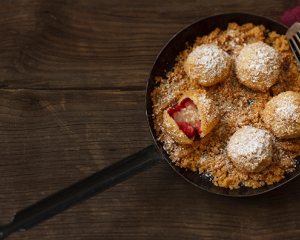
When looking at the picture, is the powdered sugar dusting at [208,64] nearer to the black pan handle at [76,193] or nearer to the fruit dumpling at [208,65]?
the fruit dumpling at [208,65]

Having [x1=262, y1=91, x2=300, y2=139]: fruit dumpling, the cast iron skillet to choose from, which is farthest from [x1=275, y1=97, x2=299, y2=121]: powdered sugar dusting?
the cast iron skillet

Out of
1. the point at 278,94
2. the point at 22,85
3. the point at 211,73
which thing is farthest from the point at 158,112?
the point at 22,85

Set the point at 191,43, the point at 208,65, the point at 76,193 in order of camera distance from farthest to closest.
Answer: the point at 191,43 < the point at 208,65 < the point at 76,193

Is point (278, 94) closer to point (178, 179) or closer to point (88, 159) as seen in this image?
point (178, 179)

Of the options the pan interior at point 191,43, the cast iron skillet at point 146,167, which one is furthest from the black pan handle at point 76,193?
the pan interior at point 191,43

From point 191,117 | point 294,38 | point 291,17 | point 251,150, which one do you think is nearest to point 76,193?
point 191,117

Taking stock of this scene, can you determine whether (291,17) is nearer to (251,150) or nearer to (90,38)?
(251,150)
